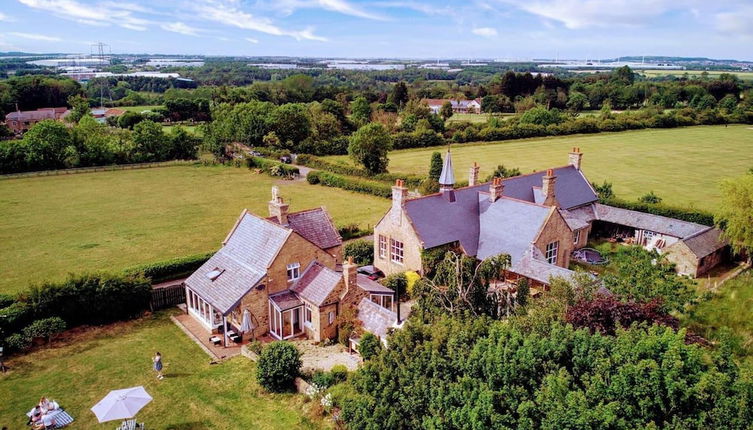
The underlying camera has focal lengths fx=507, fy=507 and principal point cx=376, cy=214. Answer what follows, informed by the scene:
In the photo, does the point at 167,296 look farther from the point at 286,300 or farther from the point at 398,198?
the point at 398,198

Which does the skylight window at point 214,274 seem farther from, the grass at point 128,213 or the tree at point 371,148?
the tree at point 371,148

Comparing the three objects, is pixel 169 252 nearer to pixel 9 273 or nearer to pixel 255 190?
pixel 9 273

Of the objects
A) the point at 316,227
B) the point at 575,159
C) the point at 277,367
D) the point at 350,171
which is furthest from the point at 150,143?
the point at 277,367

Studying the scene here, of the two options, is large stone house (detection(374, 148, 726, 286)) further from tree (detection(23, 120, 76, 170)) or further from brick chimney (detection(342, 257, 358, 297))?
tree (detection(23, 120, 76, 170))

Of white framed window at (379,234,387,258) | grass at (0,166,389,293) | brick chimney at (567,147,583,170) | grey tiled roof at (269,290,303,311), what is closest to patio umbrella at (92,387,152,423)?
grey tiled roof at (269,290,303,311)

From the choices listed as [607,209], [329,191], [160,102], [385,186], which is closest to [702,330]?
[607,209]

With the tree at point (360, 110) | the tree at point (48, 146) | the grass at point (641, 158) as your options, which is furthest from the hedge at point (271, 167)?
the tree at point (360, 110)

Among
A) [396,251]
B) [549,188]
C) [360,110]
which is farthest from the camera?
[360,110]
